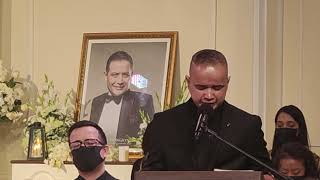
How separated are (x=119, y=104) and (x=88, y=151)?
182 centimetres

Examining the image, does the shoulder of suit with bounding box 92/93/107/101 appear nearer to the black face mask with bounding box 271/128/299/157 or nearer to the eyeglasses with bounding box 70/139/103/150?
the black face mask with bounding box 271/128/299/157

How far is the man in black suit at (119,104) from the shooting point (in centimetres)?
495

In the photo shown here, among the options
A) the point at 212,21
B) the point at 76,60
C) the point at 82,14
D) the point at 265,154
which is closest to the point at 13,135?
the point at 76,60

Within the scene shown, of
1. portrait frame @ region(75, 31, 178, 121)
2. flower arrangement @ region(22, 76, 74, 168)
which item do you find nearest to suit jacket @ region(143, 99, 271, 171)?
flower arrangement @ region(22, 76, 74, 168)

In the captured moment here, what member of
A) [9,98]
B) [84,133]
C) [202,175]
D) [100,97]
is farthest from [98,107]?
[202,175]

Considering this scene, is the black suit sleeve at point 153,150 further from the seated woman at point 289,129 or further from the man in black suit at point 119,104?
the man in black suit at point 119,104

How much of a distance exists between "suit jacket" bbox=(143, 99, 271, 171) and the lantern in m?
2.53

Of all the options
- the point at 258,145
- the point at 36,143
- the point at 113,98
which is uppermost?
the point at 113,98

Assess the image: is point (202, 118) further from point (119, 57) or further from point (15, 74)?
point (15, 74)

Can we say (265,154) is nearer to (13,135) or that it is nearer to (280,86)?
(280,86)

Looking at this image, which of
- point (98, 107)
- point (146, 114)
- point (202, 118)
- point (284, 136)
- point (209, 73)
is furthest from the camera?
point (98, 107)

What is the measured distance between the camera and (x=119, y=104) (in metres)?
5.01

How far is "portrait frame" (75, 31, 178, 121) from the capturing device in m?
4.93

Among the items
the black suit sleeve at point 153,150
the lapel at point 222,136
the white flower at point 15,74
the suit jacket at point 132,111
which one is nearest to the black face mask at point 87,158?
the black suit sleeve at point 153,150
